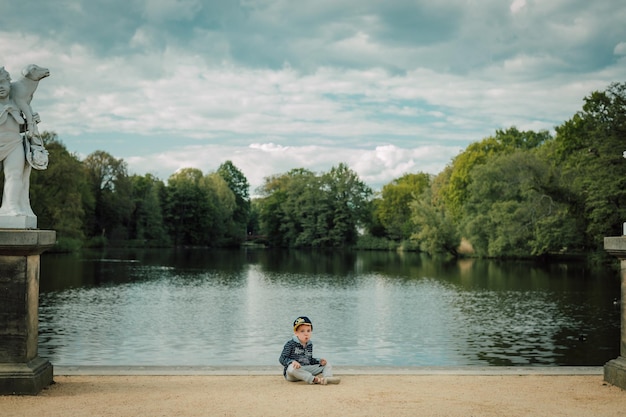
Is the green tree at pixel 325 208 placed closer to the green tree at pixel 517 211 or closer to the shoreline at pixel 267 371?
the green tree at pixel 517 211

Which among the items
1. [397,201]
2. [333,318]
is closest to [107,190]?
[397,201]

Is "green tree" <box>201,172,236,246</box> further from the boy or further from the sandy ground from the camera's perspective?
the sandy ground

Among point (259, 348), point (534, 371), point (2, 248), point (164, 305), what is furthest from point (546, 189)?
point (2, 248)

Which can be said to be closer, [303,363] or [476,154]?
[303,363]

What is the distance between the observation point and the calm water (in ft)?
60.2

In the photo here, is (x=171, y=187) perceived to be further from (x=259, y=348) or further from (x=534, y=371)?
(x=534, y=371)

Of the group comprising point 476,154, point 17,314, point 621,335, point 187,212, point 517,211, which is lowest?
point 621,335

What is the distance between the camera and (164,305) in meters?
28.6

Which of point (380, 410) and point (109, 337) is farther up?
point (380, 410)

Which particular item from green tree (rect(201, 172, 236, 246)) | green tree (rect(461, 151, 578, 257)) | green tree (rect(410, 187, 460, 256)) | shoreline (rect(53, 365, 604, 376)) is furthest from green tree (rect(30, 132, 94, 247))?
shoreline (rect(53, 365, 604, 376))

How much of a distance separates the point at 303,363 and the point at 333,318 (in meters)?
16.5

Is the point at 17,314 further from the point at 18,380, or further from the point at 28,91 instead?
the point at 28,91

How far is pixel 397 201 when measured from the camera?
108 m

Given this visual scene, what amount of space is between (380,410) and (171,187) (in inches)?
3681
